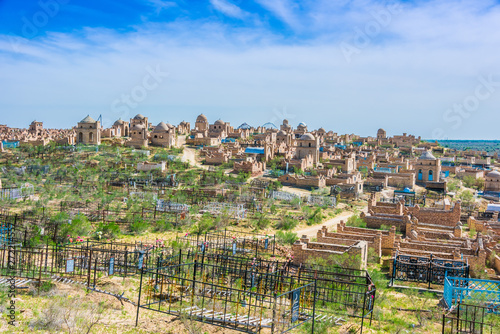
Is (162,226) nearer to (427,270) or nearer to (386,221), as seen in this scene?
(386,221)

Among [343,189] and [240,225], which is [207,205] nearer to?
[240,225]

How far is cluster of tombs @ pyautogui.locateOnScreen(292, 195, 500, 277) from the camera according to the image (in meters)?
16.2

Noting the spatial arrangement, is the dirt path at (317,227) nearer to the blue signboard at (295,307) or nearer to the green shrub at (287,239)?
the green shrub at (287,239)

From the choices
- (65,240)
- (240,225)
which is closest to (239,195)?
(240,225)

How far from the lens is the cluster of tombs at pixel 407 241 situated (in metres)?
16.2

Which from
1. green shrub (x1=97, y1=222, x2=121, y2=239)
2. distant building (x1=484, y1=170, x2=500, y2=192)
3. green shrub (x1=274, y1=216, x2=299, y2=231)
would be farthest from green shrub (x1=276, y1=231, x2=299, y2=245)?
distant building (x1=484, y1=170, x2=500, y2=192)

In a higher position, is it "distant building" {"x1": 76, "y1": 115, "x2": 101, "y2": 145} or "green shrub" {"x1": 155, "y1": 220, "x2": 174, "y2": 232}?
"distant building" {"x1": 76, "y1": 115, "x2": 101, "y2": 145}

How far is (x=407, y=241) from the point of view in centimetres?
1928

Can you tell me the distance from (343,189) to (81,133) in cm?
3063

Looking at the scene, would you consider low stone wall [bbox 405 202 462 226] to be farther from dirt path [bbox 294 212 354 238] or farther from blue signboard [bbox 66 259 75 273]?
blue signboard [bbox 66 259 75 273]

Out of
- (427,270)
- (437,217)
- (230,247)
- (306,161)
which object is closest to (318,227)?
(437,217)

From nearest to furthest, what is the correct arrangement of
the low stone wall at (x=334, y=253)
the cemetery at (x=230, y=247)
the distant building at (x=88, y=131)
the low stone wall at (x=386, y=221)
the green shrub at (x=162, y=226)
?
the cemetery at (x=230, y=247)
the low stone wall at (x=334, y=253)
the green shrub at (x=162, y=226)
the low stone wall at (x=386, y=221)
the distant building at (x=88, y=131)

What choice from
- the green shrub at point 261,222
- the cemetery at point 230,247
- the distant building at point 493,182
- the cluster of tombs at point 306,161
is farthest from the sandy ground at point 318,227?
the distant building at point 493,182

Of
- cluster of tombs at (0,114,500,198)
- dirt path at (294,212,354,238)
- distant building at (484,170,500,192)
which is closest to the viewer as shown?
dirt path at (294,212,354,238)
